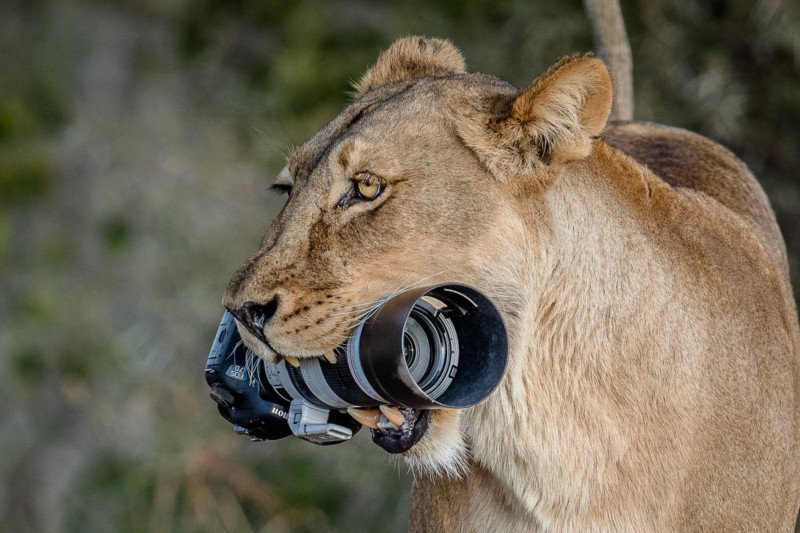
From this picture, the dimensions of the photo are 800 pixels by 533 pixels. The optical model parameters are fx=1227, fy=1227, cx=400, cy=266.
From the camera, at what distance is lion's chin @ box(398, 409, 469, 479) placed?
2629mm

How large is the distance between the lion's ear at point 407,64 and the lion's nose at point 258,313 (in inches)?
35.1

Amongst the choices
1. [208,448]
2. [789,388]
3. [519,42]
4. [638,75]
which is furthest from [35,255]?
[789,388]

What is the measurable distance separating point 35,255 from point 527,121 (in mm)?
8168

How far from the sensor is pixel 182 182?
30.1 ft

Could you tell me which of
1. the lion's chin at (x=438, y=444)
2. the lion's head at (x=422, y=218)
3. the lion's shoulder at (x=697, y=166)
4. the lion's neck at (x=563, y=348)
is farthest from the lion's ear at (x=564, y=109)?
the lion's shoulder at (x=697, y=166)

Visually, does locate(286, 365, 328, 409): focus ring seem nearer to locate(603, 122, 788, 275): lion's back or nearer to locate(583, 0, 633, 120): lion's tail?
locate(603, 122, 788, 275): lion's back

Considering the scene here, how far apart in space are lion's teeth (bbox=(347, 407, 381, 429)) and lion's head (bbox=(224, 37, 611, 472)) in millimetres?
90

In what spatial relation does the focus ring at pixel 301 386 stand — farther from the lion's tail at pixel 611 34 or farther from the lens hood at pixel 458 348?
the lion's tail at pixel 611 34

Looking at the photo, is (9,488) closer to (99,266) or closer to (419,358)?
(99,266)

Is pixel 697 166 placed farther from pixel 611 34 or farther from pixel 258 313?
pixel 258 313

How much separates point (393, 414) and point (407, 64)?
1.11 metres

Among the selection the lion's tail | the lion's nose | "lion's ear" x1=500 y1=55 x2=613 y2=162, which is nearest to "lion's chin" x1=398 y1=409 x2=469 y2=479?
the lion's nose

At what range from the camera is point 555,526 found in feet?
9.04

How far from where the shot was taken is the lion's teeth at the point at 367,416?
2.62 m
